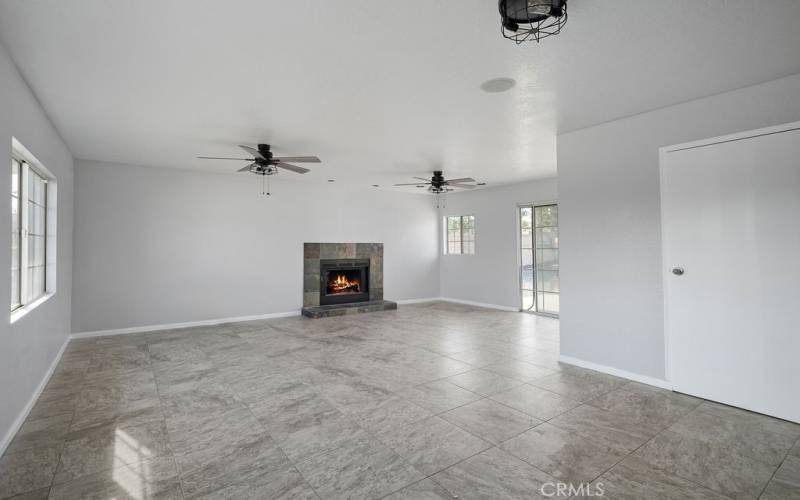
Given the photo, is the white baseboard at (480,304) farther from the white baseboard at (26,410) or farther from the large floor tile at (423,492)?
the white baseboard at (26,410)

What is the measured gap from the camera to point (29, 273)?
144 inches

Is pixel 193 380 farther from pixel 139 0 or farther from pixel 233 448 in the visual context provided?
pixel 139 0

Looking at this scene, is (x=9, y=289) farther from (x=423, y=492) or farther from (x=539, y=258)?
(x=539, y=258)

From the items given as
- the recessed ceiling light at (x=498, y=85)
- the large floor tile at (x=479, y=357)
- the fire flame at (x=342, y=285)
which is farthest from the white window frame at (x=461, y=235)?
the recessed ceiling light at (x=498, y=85)

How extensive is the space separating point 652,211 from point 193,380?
189 inches

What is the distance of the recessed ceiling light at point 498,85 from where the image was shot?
3104 mm

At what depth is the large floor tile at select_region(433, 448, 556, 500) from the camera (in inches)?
80.8

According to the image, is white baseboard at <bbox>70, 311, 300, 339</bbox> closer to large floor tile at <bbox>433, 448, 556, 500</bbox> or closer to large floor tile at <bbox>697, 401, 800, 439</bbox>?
large floor tile at <bbox>433, 448, 556, 500</bbox>

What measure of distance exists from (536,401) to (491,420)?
596mm

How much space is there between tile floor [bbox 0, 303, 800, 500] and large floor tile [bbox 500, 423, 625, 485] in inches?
0.5

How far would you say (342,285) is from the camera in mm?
8352

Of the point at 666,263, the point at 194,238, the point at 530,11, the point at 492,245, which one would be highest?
the point at 530,11

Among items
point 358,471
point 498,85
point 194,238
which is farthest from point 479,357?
point 194,238

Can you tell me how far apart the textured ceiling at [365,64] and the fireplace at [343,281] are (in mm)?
3840
